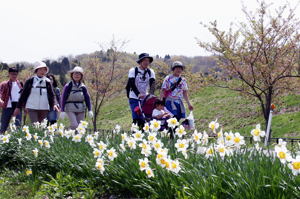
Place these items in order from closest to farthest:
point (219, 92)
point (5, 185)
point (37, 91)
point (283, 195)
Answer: point (283, 195), point (5, 185), point (37, 91), point (219, 92)

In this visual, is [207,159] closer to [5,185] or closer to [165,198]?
[165,198]

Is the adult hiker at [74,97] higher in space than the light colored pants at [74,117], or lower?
higher

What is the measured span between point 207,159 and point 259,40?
861cm

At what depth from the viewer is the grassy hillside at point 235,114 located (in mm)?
16980

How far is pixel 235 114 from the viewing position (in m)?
21.6

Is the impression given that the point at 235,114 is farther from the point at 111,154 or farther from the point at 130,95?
the point at 111,154

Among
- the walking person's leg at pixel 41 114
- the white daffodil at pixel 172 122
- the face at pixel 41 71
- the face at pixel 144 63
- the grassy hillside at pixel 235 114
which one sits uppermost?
the face at pixel 144 63

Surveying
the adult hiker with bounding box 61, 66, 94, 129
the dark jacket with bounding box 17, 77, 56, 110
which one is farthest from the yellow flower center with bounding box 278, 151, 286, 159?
the dark jacket with bounding box 17, 77, 56, 110

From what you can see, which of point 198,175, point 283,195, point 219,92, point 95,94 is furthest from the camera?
point 219,92

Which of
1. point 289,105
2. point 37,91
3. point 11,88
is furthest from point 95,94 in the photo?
point 37,91

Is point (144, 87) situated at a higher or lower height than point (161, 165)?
higher

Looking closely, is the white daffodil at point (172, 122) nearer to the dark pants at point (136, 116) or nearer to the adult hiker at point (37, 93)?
the dark pants at point (136, 116)

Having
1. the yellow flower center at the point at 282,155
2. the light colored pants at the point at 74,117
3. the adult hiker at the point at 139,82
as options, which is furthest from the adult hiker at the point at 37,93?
the yellow flower center at the point at 282,155

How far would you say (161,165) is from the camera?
3.08m
